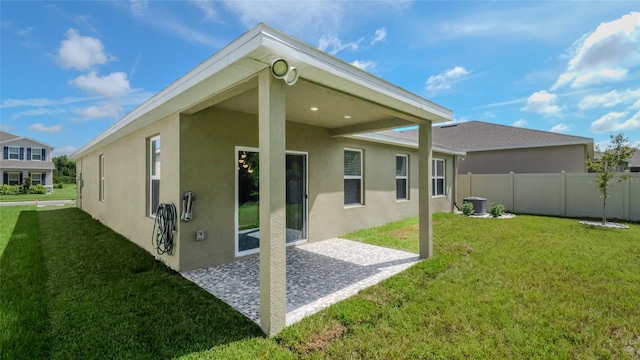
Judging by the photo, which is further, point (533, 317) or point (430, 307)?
point (430, 307)

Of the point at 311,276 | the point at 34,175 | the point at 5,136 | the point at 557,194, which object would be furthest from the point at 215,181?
the point at 5,136

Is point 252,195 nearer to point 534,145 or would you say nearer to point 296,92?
Answer: point 296,92

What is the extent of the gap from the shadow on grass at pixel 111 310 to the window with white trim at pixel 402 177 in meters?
7.35

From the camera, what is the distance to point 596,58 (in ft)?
38.8

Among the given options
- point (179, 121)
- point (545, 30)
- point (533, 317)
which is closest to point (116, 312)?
point (179, 121)

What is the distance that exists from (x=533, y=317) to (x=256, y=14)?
5.83 m

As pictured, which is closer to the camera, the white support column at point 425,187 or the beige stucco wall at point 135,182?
the beige stucco wall at point 135,182

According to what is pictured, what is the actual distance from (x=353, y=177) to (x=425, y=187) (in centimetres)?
283

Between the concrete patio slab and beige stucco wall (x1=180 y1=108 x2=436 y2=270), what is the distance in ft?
1.53

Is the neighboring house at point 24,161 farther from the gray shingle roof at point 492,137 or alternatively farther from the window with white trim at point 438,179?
the window with white trim at point 438,179

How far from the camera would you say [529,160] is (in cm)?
1461

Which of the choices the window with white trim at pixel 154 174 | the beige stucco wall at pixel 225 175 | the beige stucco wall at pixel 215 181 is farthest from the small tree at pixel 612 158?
the window with white trim at pixel 154 174

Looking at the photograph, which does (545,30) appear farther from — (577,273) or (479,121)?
(479,121)

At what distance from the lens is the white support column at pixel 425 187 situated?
17.7 feet
